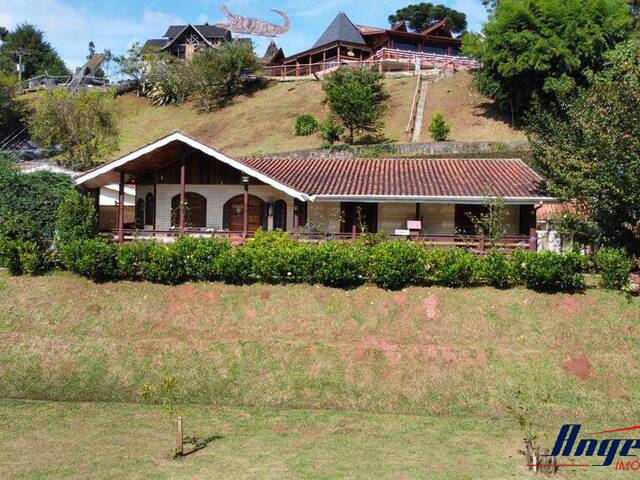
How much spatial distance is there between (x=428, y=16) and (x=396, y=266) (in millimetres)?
84905

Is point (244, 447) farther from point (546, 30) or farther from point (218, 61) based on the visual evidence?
point (218, 61)

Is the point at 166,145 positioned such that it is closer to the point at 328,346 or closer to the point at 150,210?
the point at 150,210

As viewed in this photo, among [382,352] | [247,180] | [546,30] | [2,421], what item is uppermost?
[546,30]

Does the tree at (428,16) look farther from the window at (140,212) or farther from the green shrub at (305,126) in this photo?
the window at (140,212)

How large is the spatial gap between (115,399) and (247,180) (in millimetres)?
9188

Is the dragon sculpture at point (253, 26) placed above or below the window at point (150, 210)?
above

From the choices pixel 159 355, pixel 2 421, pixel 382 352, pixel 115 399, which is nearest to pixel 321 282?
pixel 382 352

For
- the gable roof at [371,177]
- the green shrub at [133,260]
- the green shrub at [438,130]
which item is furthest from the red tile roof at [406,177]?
the green shrub at [438,130]

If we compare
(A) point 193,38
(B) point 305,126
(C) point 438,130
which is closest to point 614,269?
(C) point 438,130

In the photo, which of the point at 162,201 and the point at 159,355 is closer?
the point at 159,355

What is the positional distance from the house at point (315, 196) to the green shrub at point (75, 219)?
2263 mm

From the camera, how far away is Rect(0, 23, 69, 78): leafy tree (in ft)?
283

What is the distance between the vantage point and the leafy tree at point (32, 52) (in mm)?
86287

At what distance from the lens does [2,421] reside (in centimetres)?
1238
